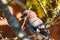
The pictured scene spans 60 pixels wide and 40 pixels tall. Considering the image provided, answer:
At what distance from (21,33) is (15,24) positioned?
73mm

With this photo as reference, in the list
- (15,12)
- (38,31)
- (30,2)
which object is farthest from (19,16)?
(30,2)

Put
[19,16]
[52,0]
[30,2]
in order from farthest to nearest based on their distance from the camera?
[19,16]
[52,0]
[30,2]

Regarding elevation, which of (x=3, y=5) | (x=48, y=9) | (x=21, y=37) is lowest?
(x=21, y=37)

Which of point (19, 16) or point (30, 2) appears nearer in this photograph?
point (30, 2)

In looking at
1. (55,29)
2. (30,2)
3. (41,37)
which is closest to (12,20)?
(30,2)

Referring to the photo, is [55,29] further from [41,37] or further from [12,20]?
[12,20]

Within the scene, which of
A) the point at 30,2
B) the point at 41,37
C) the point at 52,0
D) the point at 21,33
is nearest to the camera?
the point at 21,33

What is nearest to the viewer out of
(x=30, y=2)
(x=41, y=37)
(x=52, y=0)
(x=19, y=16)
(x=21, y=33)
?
(x=21, y=33)

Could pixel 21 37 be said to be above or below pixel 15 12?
below

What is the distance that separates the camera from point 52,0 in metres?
3.52

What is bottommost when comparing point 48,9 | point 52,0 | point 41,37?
point 41,37

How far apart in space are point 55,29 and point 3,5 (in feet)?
9.64

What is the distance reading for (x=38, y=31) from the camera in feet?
10.8

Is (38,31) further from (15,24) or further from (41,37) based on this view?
(15,24)
